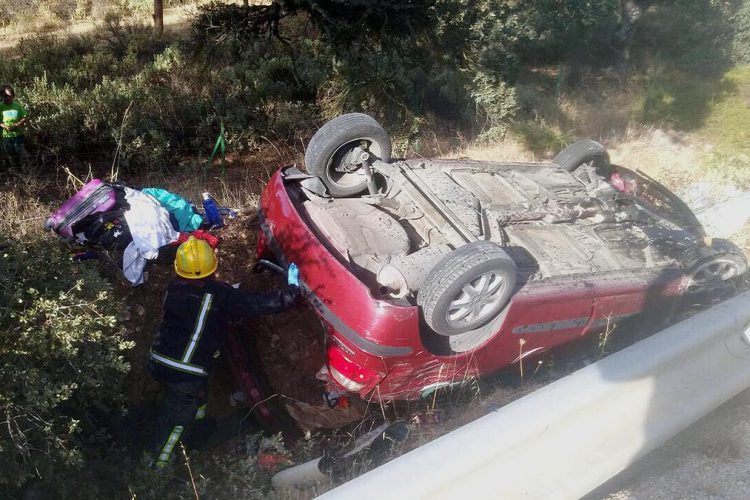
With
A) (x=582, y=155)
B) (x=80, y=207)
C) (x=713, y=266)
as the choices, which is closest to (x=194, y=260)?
(x=80, y=207)

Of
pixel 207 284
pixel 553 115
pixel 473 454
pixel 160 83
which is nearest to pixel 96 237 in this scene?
pixel 207 284

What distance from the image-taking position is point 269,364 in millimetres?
4246

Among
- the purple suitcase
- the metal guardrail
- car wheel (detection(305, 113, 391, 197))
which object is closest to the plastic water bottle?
the purple suitcase

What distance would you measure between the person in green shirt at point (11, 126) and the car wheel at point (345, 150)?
4.65 m

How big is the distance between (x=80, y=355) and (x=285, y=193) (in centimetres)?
164

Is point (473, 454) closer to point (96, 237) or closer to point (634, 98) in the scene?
point (96, 237)

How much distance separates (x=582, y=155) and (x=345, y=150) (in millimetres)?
2539

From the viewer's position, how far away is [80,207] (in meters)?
4.44

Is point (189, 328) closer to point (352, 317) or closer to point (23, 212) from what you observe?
point (352, 317)

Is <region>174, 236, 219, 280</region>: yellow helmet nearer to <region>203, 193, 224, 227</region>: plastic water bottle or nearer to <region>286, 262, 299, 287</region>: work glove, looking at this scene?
<region>286, 262, 299, 287</region>: work glove

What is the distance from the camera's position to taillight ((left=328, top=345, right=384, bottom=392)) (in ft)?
10.5

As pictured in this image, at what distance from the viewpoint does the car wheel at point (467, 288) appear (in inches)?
116

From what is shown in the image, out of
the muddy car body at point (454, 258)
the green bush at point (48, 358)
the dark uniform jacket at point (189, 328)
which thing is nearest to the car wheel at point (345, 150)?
the muddy car body at point (454, 258)

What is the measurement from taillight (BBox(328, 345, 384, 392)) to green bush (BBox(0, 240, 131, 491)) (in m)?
1.20
